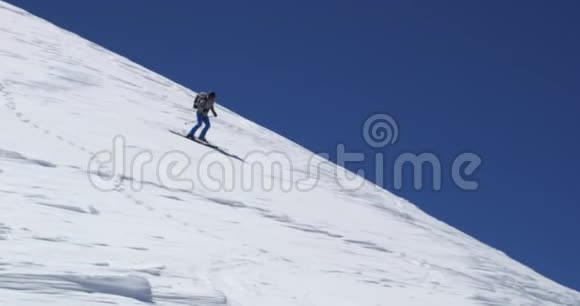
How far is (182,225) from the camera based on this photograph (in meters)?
8.56

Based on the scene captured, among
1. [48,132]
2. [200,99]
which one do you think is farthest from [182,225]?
[200,99]

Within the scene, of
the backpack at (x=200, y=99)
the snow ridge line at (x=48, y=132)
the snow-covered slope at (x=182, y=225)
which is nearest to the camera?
the snow-covered slope at (x=182, y=225)

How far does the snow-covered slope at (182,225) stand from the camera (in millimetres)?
6254

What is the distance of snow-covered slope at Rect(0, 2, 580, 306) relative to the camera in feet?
20.5

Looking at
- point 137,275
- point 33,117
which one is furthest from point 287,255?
point 33,117

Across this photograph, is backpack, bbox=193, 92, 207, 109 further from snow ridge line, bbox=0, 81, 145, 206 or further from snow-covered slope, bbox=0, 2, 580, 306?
snow ridge line, bbox=0, 81, 145, 206

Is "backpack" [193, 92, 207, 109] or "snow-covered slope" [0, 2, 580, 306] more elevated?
"backpack" [193, 92, 207, 109]

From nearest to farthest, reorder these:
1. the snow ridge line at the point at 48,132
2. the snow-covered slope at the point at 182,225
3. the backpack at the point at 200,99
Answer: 1. the snow-covered slope at the point at 182,225
2. the snow ridge line at the point at 48,132
3. the backpack at the point at 200,99

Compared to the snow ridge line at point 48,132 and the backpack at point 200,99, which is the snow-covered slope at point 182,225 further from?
the backpack at point 200,99

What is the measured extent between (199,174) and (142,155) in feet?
2.65

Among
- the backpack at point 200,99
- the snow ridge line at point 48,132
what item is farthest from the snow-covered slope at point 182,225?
the backpack at point 200,99

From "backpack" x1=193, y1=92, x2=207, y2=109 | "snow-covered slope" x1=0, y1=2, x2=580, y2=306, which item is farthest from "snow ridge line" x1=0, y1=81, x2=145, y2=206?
"backpack" x1=193, y1=92, x2=207, y2=109

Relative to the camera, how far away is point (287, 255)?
8.76 metres

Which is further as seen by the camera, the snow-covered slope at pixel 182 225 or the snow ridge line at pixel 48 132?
the snow ridge line at pixel 48 132
